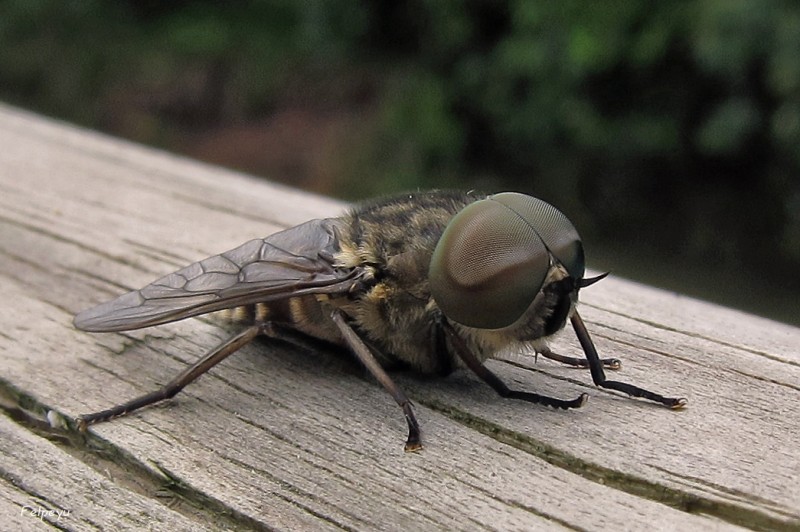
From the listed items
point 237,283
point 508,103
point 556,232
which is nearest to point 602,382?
point 556,232

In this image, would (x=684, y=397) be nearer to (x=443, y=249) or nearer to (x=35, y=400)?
(x=443, y=249)

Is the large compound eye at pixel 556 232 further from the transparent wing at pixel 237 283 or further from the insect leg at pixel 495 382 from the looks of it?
the transparent wing at pixel 237 283

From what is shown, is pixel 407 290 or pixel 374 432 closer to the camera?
pixel 374 432

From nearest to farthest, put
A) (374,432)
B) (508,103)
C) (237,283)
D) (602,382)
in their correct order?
(374,432) < (602,382) < (237,283) < (508,103)

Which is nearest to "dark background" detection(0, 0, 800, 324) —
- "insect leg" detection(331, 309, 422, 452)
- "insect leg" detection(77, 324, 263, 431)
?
"insect leg" detection(331, 309, 422, 452)

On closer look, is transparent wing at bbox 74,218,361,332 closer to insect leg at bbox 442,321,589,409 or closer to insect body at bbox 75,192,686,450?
insect body at bbox 75,192,686,450

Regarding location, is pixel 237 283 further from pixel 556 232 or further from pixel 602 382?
pixel 602 382
